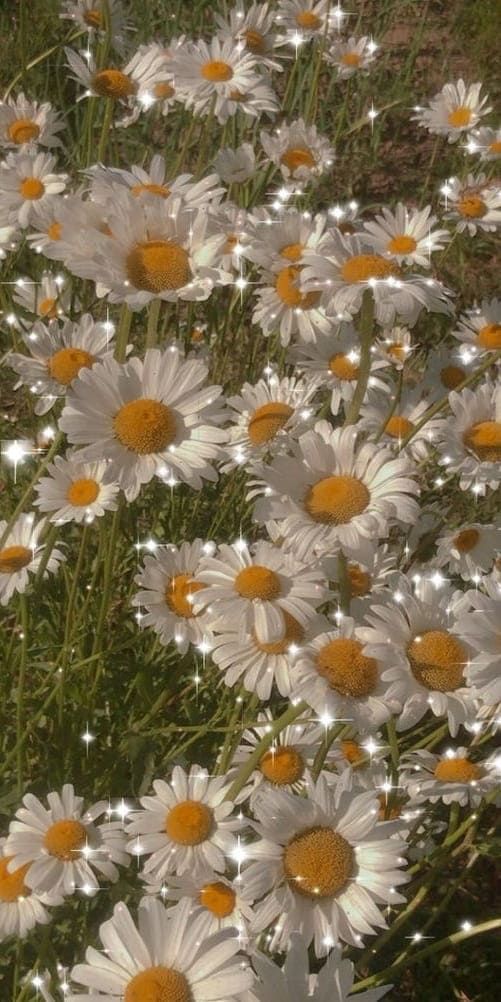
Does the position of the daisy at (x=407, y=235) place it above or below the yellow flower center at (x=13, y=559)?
above

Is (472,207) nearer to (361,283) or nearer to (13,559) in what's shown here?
(361,283)

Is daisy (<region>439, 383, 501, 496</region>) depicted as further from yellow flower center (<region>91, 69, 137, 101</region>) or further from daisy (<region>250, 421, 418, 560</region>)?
yellow flower center (<region>91, 69, 137, 101</region>)

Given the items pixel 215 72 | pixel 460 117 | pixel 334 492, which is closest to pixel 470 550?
pixel 334 492

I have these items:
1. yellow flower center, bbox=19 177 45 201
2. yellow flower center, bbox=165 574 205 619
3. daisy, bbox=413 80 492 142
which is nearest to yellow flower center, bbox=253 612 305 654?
yellow flower center, bbox=165 574 205 619

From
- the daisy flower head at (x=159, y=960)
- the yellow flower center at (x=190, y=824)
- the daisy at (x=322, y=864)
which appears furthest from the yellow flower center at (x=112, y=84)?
the daisy flower head at (x=159, y=960)

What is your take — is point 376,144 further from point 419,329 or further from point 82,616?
point 82,616

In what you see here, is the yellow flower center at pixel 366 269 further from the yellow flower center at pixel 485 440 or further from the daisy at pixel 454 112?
the daisy at pixel 454 112

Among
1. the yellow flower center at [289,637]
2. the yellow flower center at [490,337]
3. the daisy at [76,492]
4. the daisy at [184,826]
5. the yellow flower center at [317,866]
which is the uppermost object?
the yellow flower center at [490,337]
